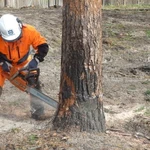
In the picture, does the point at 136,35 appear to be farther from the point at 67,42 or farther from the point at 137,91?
the point at 67,42

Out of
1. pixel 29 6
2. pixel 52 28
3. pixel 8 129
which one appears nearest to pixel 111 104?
pixel 8 129

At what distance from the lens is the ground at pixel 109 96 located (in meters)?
6.11

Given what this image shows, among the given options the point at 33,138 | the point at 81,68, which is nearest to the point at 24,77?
the point at 33,138

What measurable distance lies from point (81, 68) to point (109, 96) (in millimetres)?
2820

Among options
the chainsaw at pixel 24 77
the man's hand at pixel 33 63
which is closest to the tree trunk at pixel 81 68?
the chainsaw at pixel 24 77

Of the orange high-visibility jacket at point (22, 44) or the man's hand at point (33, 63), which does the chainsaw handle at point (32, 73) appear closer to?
the man's hand at point (33, 63)

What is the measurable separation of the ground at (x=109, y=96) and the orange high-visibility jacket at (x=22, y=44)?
0.90 m

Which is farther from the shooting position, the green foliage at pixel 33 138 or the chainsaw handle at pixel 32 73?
the chainsaw handle at pixel 32 73

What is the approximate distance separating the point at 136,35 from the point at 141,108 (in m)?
5.93

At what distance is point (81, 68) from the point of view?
5977 mm

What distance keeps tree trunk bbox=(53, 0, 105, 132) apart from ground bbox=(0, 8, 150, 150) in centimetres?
19

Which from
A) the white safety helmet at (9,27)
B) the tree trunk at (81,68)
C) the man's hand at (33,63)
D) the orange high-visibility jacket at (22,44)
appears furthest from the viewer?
the man's hand at (33,63)

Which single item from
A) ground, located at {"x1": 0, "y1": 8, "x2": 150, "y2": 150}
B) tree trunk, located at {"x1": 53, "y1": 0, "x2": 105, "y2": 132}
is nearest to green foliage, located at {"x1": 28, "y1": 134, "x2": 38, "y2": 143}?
ground, located at {"x1": 0, "y1": 8, "x2": 150, "y2": 150}

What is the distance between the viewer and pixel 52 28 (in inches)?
511
